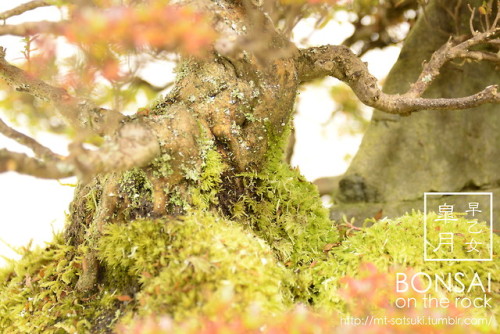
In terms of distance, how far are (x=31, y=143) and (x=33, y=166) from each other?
0.37ft

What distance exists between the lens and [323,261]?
1688 millimetres

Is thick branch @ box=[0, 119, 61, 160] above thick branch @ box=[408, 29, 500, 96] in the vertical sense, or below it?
below

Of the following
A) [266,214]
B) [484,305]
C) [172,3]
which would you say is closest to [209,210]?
[266,214]

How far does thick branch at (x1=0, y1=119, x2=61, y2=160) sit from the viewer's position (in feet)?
3.66

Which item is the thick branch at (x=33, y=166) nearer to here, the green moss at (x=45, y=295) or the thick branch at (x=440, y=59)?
the green moss at (x=45, y=295)

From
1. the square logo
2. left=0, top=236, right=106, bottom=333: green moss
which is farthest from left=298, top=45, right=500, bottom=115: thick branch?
left=0, top=236, right=106, bottom=333: green moss

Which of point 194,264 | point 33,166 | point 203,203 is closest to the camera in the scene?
point 33,166

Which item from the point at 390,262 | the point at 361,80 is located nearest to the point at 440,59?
the point at 361,80

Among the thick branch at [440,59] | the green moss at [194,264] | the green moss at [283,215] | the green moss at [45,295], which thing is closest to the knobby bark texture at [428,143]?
the thick branch at [440,59]

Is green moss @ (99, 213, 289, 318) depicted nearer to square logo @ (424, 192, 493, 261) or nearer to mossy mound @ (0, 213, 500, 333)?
mossy mound @ (0, 213, 500, 333)

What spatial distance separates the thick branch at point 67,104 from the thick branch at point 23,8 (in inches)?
6.3

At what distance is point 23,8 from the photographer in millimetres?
1852

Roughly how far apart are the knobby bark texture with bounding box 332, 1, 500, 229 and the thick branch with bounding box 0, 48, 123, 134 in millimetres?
1807

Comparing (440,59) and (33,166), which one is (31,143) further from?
(440,59)
